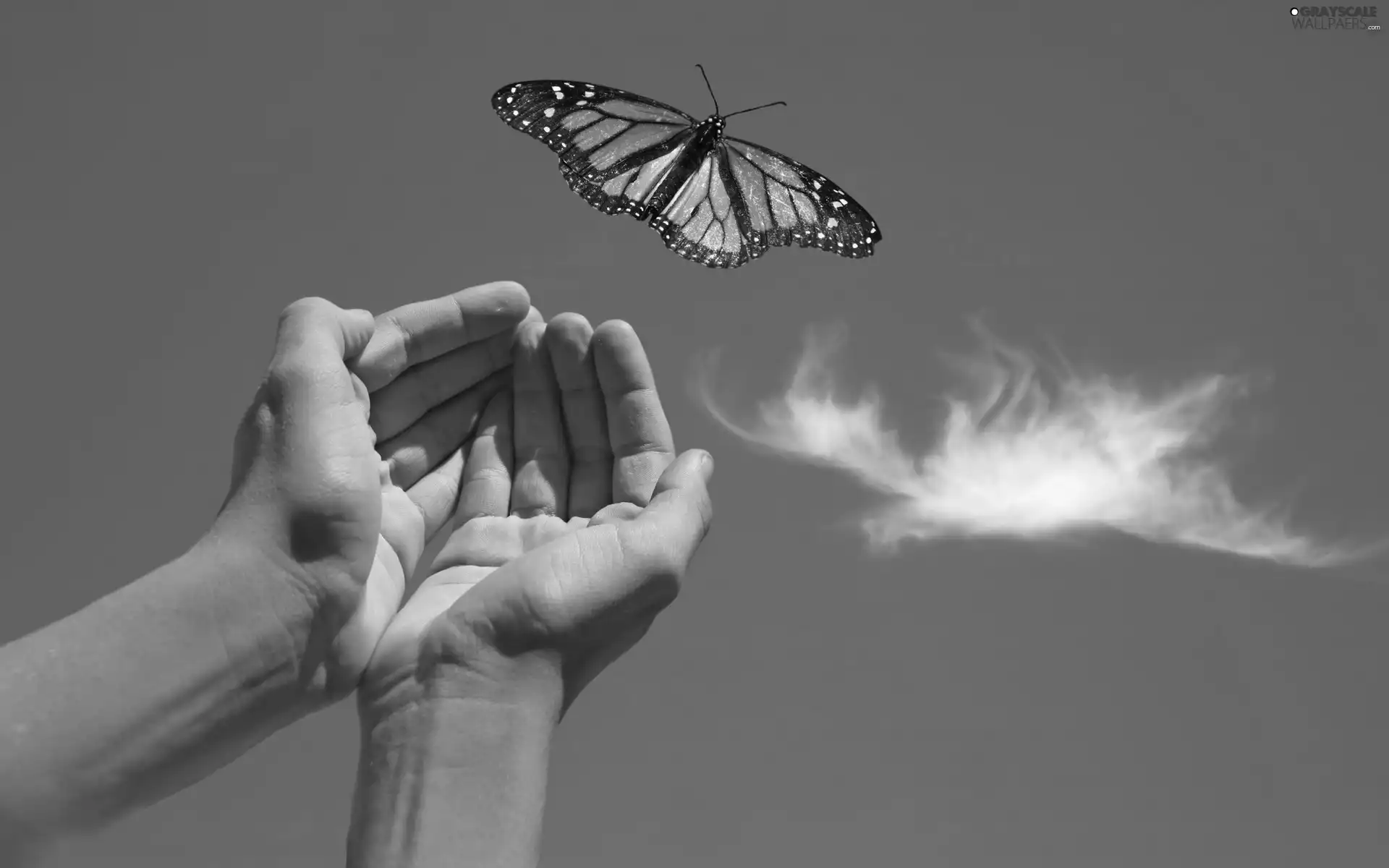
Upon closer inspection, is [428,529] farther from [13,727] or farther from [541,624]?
[13,727]

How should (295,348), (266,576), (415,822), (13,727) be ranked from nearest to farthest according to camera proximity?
(13,727) → (415,822) → (266,576) → (295,348)

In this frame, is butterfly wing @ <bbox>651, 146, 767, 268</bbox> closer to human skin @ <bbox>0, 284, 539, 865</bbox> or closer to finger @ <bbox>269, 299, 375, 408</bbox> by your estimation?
human skin @ <bbox>0, 284, 539, 865</bbox>

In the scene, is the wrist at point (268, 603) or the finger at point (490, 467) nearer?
the wrist at point (268, 603)

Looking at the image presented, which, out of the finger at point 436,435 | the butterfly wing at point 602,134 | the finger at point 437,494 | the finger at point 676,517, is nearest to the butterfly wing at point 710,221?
the butterfly wing at point 602,134

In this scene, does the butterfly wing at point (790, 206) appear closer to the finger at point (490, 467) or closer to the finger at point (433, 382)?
the finger at point (433, 382)

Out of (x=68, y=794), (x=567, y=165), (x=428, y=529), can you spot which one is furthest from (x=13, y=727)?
(x=567, y=165)
